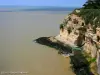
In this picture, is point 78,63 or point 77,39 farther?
point 77,39

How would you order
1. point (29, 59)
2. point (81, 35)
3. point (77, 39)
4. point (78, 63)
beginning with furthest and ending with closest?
point (77, 39), point (81, 35), point (29, 59), point (78, 63)

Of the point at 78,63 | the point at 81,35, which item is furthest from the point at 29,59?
the point at 81,35

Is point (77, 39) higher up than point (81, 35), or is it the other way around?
point (81, 35)

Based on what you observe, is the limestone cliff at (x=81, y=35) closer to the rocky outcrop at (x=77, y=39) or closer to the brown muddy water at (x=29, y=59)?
the rocky outcrop at (x=77, y=39)

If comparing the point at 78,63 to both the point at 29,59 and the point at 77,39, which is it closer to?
the point at 29,59

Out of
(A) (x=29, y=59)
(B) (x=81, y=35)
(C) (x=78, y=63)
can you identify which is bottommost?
(A) (x=29, y=59)

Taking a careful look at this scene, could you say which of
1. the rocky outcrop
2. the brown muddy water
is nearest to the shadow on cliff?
the rocky outcrop

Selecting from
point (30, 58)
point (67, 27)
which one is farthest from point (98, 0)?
point (30, 58)

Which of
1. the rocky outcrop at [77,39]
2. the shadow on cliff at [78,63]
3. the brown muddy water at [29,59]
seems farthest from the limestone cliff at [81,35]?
the brown muddy water at [29,59]

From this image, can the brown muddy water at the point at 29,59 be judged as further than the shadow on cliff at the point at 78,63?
Yes

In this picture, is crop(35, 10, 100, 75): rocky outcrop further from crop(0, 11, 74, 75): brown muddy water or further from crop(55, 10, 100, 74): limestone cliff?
crop(0, 11, 74, 75): brown muddy water

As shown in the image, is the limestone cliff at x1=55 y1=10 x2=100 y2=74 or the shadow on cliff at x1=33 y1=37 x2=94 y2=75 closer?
the shadow on cliff at x1=33 y1=37 x2=94 y2=75
